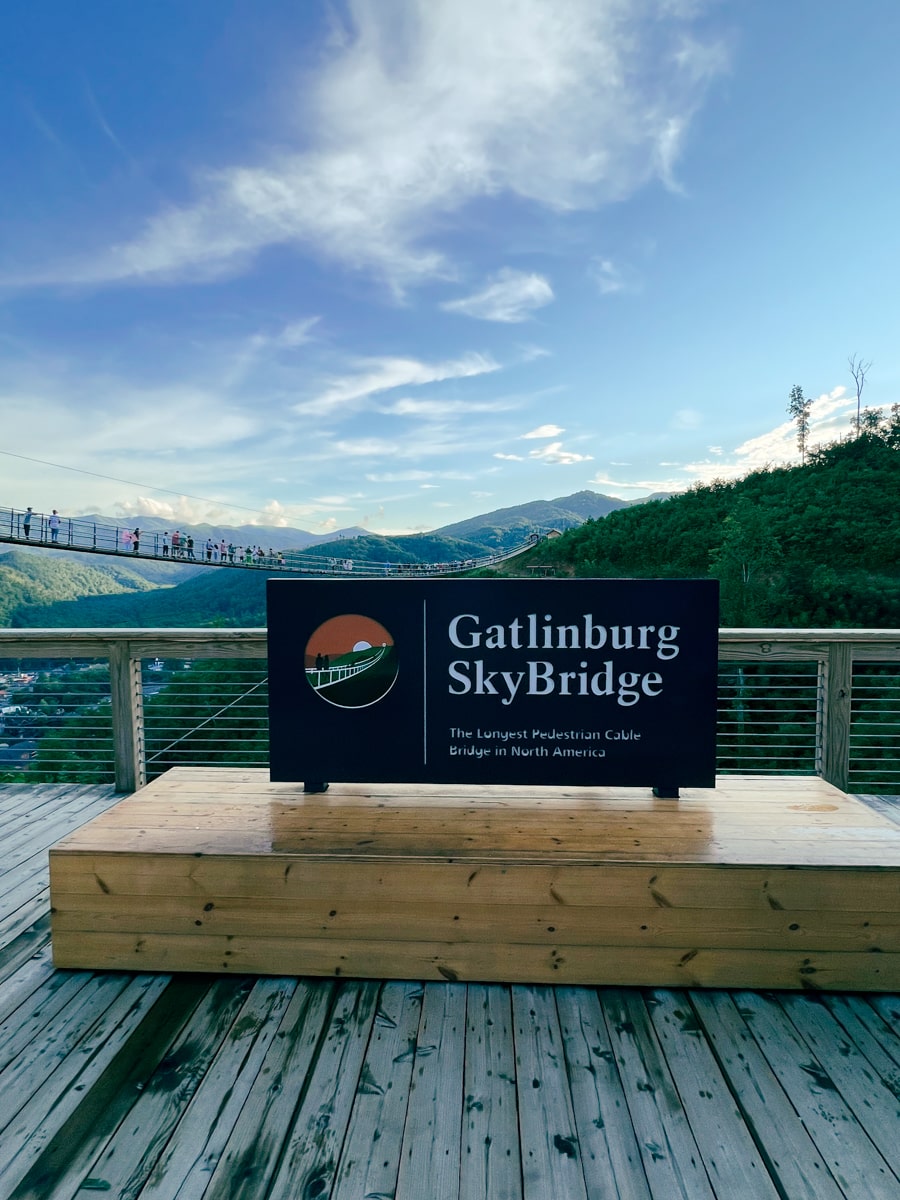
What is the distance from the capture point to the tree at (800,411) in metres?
37.4

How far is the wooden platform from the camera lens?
5.74 ft

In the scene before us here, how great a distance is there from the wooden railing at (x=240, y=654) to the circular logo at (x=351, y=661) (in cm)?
123

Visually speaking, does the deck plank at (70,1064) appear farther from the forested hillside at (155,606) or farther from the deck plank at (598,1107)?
the forested hillside at (155,606)

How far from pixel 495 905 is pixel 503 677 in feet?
2.42

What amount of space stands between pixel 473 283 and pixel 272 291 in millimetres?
11627

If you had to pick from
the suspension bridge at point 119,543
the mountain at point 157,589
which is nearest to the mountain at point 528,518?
the mountain at point 157,589

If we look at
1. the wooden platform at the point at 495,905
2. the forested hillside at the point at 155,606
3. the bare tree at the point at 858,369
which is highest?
the bare tree at the point at 858,369

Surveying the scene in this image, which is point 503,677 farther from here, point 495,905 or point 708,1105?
point 708,1105

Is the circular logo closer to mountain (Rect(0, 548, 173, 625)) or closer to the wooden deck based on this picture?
the wooden deck

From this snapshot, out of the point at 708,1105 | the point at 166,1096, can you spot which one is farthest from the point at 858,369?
the point at 166,1096

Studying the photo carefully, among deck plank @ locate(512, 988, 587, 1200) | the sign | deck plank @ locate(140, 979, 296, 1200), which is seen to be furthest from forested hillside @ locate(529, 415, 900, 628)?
deck plank @ locate(140, 979, 296, 1200)

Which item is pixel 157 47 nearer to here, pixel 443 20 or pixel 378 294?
pixel 443 20

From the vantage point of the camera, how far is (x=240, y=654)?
335cm

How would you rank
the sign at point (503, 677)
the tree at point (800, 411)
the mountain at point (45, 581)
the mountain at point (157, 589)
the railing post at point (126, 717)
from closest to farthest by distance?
1. the sign at point (503, 677)
2. the railing post at point (126, 717)
3. the mountain at point (157, 589)
4. the mountain at point (45, 581)
5. the tree at point (800, 411)
